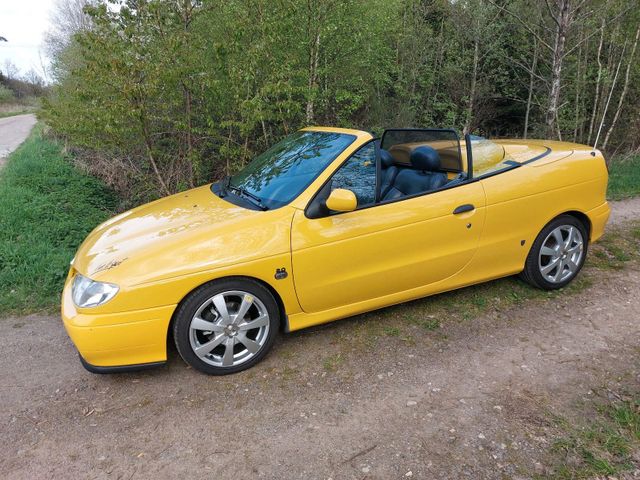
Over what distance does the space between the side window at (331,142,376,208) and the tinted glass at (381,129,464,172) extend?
27.1 inches

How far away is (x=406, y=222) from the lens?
3467mm

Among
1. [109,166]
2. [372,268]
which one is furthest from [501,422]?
[109,166]

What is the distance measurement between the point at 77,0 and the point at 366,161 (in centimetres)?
2383

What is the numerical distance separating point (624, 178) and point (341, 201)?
7.94 meters

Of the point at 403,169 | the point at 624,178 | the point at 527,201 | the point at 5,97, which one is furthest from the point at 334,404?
the point at 5,97

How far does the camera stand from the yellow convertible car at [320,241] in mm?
2943

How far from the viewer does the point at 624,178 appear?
8.69 m

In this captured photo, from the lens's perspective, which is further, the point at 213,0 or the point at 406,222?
the point at 213,0

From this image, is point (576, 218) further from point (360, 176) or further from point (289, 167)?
point (289, 167)

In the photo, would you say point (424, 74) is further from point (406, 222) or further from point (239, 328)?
point (239, 328)

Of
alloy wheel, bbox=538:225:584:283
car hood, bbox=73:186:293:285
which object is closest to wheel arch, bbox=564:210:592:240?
alloy wheel, bbox=538:225:584:283

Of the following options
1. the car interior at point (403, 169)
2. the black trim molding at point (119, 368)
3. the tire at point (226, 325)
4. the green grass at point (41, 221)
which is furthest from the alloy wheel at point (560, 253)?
the green grass at point (41, 221)

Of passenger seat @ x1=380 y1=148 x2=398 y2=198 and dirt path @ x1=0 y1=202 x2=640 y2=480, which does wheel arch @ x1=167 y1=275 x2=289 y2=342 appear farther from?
passenger seat @ x1=380 y1=148 x2=398 y2=198

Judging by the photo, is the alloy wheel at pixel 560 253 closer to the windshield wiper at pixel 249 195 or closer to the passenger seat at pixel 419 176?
the passenger seat at pixel 419 176
